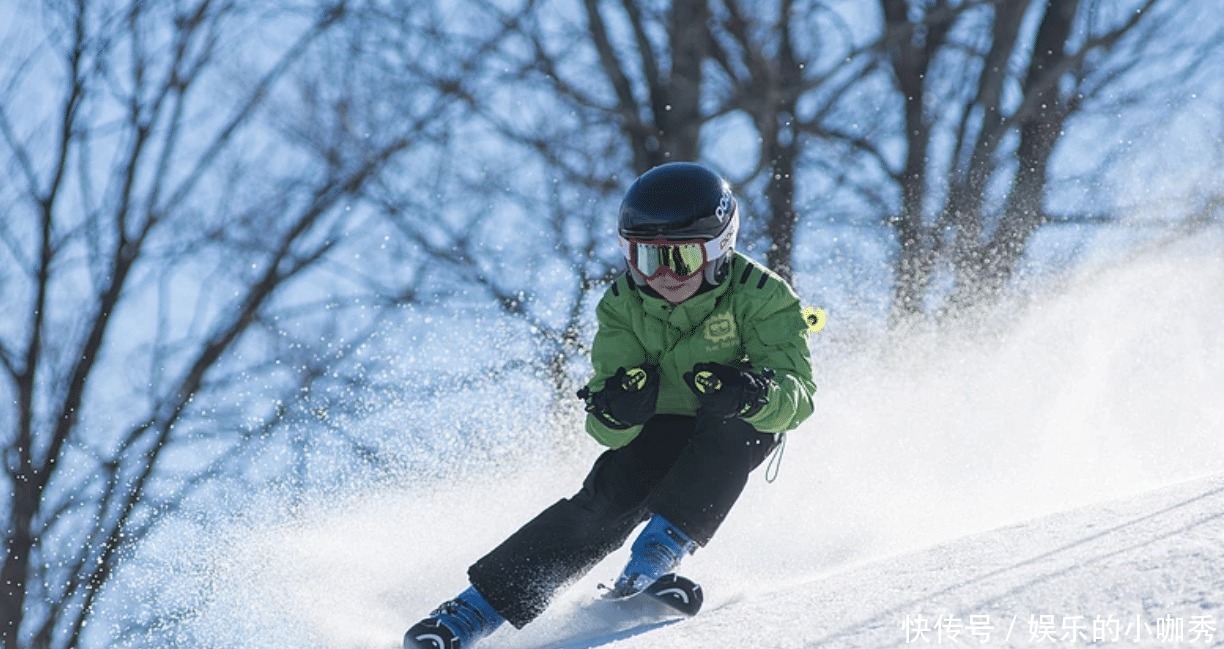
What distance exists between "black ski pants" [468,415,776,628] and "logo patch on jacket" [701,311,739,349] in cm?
25

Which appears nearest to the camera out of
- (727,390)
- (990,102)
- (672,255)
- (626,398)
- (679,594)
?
(679,594)

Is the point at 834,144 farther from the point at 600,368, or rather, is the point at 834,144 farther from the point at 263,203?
the point at 600,368

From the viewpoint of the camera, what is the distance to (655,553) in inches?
140

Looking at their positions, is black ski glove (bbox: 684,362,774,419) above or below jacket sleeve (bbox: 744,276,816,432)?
below

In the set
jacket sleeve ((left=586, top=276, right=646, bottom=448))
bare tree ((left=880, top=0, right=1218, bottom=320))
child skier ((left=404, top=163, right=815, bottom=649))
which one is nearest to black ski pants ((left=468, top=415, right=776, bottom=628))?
child skier ((left=404, top=163, right=815, bottom=649))

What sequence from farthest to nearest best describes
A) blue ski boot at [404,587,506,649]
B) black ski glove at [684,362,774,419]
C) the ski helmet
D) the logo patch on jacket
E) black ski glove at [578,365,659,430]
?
1. the logo patch on jacket
2. the ski helmet
3. black ski glove at [578,365,659,430]
4. black ski glove at [684,362,774,419]
5. blue ski boot at [404,587,506,649]

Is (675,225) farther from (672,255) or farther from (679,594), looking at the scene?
(679,594)

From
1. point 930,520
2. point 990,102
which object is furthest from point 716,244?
point 990,102

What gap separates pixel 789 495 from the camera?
18.7 ft

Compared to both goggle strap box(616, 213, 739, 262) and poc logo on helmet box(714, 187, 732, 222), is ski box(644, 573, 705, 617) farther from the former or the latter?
poc logo on helmet box(714, 187, 732, 222)

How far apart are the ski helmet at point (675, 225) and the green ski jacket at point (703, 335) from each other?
0.28 ft

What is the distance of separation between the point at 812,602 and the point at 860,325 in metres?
8.14

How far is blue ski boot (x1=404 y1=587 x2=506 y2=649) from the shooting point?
10.8 ft

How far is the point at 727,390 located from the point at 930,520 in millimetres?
1637
